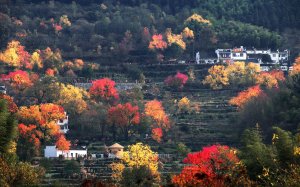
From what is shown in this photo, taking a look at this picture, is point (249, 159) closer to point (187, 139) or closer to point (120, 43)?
point (187, 139)

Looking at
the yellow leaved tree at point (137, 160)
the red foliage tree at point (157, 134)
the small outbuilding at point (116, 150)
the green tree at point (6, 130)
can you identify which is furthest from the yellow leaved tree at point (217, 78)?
the green tree at point (6, 130)

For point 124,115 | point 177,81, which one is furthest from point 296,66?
point 124,115

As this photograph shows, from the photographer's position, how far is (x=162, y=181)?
161 ft

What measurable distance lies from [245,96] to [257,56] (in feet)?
55.4

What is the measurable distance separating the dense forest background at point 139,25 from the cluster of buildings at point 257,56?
140cm

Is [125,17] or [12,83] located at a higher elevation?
[125,17]

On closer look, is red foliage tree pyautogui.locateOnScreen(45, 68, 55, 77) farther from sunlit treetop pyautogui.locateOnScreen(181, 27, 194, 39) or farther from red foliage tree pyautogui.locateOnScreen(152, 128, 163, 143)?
sunlit treetop pyautogui.locateOnScreen(181, 27, 194, 39)

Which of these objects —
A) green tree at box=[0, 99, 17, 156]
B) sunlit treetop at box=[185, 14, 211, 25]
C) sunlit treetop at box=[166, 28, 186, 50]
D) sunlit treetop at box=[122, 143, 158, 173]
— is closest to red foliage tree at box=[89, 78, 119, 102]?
sunlit treetop at box=[122, 143, 158, 173]

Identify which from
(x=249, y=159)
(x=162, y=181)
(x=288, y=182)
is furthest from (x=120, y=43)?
(x=288, y=182)

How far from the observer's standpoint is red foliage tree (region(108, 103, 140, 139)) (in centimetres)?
6103

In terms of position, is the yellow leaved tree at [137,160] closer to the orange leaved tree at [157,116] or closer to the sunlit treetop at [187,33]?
the orange leaved tree at [157,116]

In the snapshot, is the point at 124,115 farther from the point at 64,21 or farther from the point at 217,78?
the point at 64,21

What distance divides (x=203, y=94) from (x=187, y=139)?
11.5 metres

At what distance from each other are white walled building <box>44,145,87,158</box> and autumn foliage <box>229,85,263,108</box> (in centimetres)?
1589
